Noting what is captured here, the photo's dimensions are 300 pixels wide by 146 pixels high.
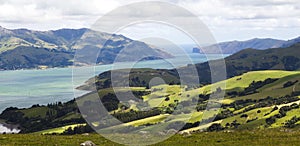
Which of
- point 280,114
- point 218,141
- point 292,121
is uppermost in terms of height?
point 218,141

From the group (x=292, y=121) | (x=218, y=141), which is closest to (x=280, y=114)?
(x=292, y=121)

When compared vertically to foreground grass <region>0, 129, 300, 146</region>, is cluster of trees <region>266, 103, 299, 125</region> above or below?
below

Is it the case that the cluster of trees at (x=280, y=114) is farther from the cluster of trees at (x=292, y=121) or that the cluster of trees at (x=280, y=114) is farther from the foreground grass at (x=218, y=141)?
the foreground grass at (x=218, y=141)

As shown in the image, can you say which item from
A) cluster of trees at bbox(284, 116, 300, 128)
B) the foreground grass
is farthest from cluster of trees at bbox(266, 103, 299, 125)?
the foreground grass

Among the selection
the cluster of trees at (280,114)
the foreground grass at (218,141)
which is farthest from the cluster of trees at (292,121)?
the foreground grass at (218,141)

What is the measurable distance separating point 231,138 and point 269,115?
154397mm

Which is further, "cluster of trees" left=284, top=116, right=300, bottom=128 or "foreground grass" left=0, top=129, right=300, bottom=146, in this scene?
"cluster of trees" left=284, top=116, right=300, bottom=128

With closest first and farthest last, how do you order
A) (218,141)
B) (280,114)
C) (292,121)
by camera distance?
(218,141)
(292,121)
(280,114)

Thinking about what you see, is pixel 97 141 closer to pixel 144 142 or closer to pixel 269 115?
pixel 144 142

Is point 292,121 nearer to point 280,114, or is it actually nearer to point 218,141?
point 280,114

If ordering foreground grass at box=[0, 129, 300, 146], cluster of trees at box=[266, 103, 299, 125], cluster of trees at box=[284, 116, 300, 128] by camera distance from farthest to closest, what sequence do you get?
cluster of trees at box=[266, 103, 299, 125], cluster of trees at box=[284, 116, 300, 128], foreground grass at box=[0, 129, 300, 146]

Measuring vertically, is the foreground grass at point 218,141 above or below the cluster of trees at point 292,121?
above

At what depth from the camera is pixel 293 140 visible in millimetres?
42656

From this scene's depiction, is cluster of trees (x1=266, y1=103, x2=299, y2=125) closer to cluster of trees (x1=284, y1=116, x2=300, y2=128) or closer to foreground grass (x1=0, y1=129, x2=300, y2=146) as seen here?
cluster of trees (x1=284, y1=116, x2=300, y2=128)
